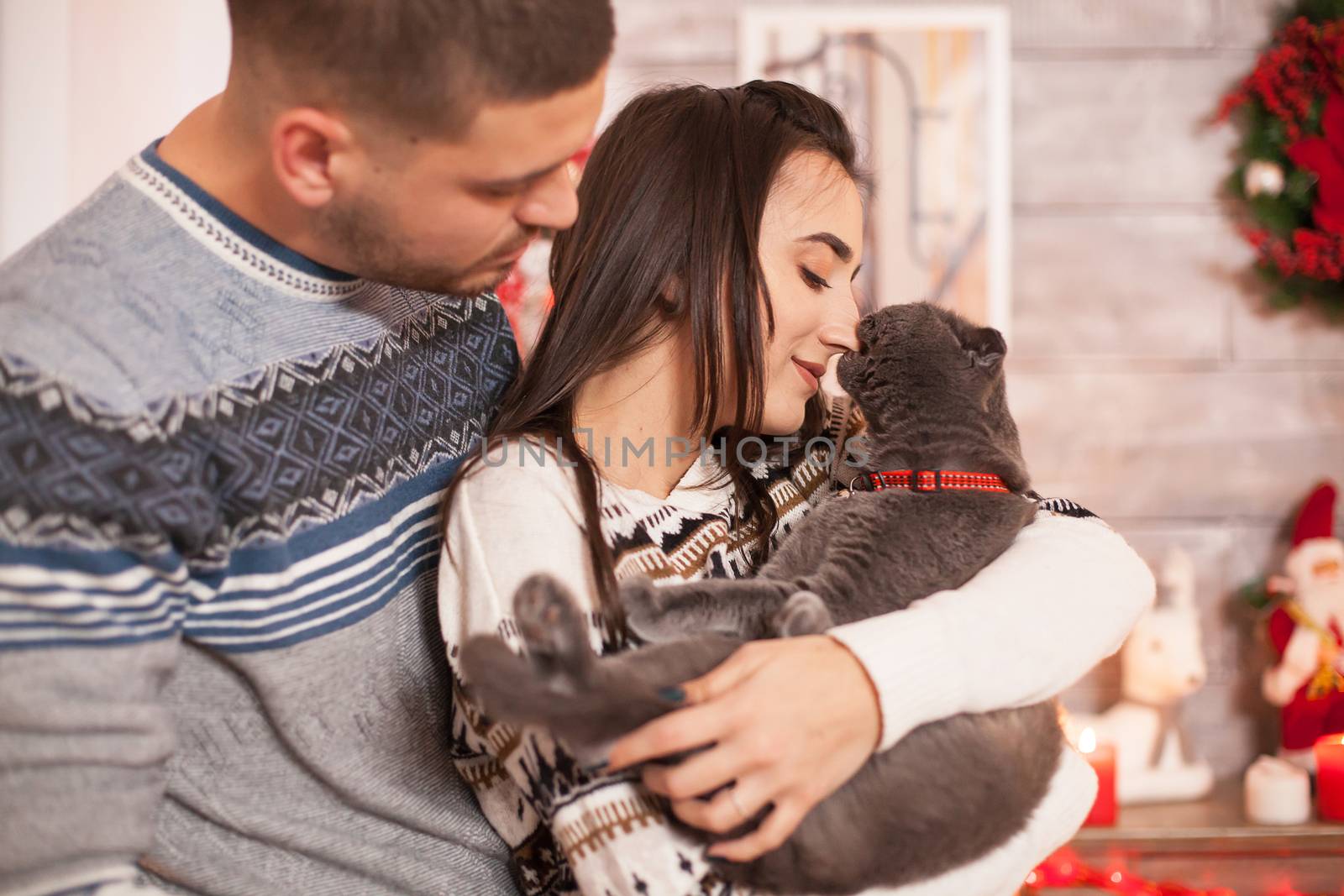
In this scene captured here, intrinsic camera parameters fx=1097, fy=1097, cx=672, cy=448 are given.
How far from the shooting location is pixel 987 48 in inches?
84.2

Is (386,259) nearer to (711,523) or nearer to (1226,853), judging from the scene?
(711,523)

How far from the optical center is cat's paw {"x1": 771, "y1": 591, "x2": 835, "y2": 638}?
898mm

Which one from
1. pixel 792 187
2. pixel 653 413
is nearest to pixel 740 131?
pixel 792 187

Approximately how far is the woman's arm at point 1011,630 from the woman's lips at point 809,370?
0.26 meters

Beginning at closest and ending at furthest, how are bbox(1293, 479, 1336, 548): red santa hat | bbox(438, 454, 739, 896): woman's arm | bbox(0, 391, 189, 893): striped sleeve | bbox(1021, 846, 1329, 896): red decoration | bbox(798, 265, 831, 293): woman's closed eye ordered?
bbox(0, 391, 189, 893): striped sleeve
bbox(438, 454, 739, 896): woman's arm
bbox(798, 265, 831, 293): woman's closed eye
bbox(1021, 846, 1329, 896): red decoration
bbox(1293, 479, 1336, 548): red santa hat

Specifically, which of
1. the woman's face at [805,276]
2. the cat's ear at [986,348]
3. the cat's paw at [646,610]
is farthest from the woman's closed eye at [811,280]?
the cat's paw at [646,610]

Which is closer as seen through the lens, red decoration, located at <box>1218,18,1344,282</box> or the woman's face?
the woman's face

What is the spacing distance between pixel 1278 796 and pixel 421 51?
1979 millimetres

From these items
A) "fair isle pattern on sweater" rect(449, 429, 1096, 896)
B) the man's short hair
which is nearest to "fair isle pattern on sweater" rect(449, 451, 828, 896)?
"fair isle pattern on sweater" rect(449, 429, 1096, 896)

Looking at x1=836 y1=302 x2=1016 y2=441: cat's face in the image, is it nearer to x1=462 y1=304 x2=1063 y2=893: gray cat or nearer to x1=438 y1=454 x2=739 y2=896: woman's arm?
x1=462 y1=304 x2=1063 y2=893: gray cat

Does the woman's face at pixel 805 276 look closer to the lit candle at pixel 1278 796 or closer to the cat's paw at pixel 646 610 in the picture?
the cat's paw at pixel 646 610

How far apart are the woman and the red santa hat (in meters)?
1.24

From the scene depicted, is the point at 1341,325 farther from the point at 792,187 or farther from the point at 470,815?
the point at 470,815

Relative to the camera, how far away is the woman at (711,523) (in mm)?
820
